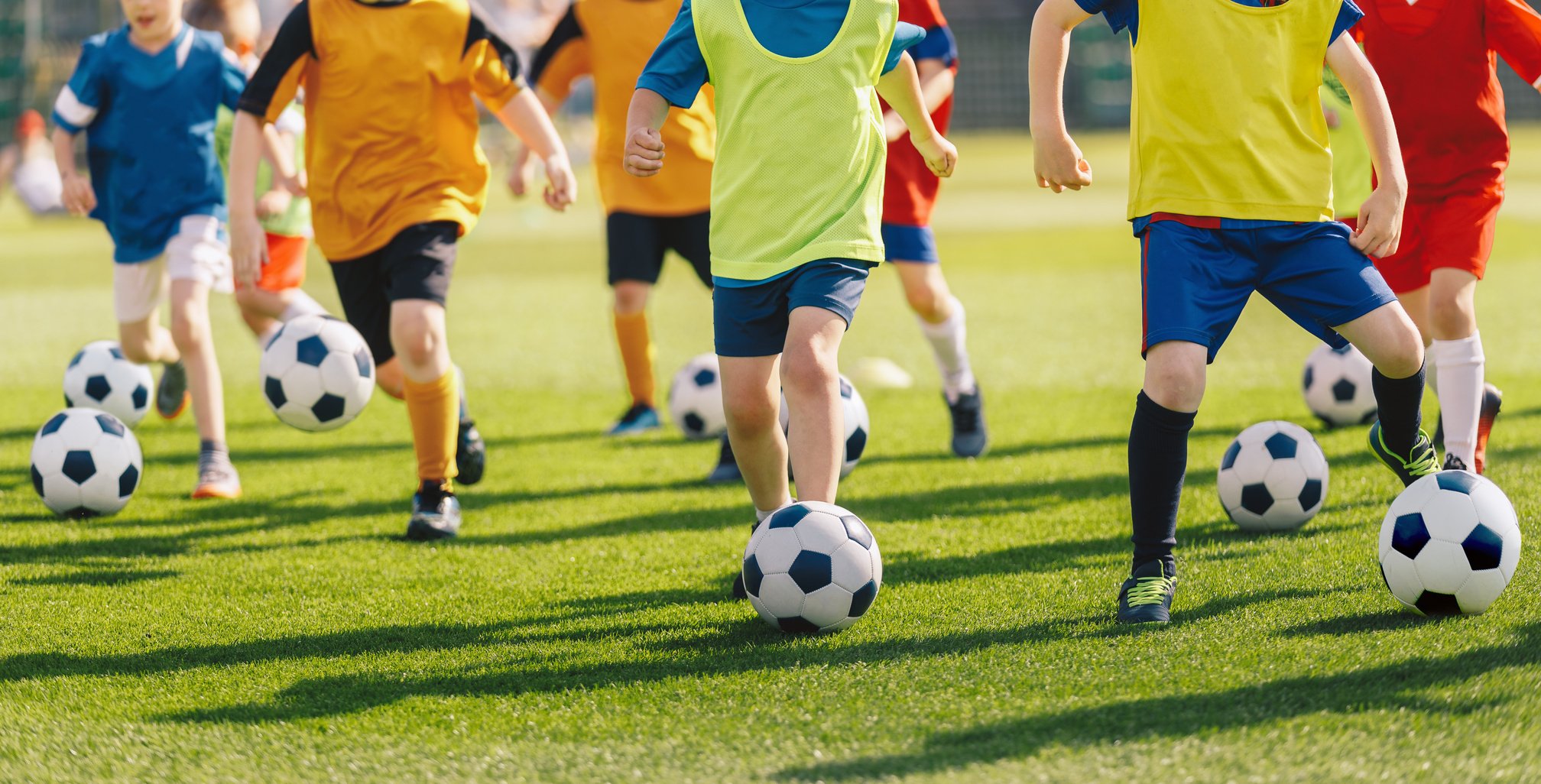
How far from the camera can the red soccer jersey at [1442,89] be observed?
198 inches

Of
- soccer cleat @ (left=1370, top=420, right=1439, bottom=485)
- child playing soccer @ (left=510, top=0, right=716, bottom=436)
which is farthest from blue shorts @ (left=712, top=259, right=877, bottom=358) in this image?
child playing soccer @ (left=510, top=0, right=716, bottom=436)

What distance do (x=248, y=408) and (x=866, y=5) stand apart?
225 inches

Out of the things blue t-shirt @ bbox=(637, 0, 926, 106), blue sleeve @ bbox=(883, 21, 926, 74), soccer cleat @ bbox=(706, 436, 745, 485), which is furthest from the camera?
soccer cleat @ bbox=(706, 436, 745, 485)

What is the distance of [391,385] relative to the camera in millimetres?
6547

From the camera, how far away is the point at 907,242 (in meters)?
6.75

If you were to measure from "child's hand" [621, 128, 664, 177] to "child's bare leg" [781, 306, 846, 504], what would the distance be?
1.80 feet

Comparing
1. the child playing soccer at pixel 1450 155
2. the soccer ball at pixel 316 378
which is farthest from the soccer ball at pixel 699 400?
the child playing soccer at pixel 1450 155

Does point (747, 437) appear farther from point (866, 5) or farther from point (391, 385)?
point (391, 385)

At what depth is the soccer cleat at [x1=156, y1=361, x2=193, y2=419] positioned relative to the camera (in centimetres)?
795

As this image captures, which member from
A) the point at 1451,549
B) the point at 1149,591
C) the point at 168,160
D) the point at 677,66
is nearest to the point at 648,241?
the point at 168,160

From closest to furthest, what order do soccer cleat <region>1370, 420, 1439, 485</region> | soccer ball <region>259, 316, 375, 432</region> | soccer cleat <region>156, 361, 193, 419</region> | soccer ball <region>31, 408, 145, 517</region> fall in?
soccer cleat <region>1370, 420, 1439, 485</region>
soccer ball <region>31, 408, 145, 517</region>
soccer ball <region>259, 316, 375, 432</region>
soccer cleat <region>156, 361, 193, 419</region>

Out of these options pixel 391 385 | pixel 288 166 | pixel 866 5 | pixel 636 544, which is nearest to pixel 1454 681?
pixel 866 5

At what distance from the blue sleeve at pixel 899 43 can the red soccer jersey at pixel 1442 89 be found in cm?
169

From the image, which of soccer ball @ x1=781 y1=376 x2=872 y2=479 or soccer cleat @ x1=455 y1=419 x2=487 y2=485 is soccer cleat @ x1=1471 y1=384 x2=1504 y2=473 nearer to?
soccer ball @ x1=781 y1=376 x2=872 y2=479
